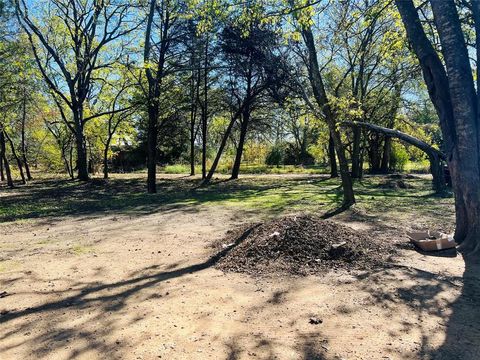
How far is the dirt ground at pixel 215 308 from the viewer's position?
3178 millimetres

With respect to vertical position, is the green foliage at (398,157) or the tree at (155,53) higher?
the tree at (155,53)

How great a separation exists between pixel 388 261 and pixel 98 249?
482 centimetres

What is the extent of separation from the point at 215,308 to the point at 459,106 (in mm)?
4376

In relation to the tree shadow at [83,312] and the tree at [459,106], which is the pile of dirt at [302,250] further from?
the tree at [459,106]

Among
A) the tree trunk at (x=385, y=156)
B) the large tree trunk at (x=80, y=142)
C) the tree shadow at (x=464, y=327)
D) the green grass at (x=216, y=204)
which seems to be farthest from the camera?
the tree trunk at (x=385, y=156)

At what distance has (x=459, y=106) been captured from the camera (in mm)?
5289

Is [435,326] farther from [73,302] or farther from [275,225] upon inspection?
[73,302]

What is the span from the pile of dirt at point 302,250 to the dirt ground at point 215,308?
26 cm

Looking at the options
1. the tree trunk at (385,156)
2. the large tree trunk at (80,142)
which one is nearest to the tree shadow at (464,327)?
the large tree trunk at (80,142)

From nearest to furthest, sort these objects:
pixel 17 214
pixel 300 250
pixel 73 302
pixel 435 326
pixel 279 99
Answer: pixel 435 326, pixel 73 302, pixel 300 250, pixel 17 214, pixel 279 99

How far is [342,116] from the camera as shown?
10414 millimetres

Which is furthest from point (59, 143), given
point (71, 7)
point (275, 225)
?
point (275, 225)

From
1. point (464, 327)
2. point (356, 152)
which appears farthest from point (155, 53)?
point (464, 327)

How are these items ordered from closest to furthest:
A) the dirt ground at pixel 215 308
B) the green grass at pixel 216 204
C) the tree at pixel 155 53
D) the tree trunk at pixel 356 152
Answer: the dirt ground at pixel 215 308 → the green grass at pixel 216 204 → the tree at pixel 155 53 → the tree trunk at pixel 356 152
